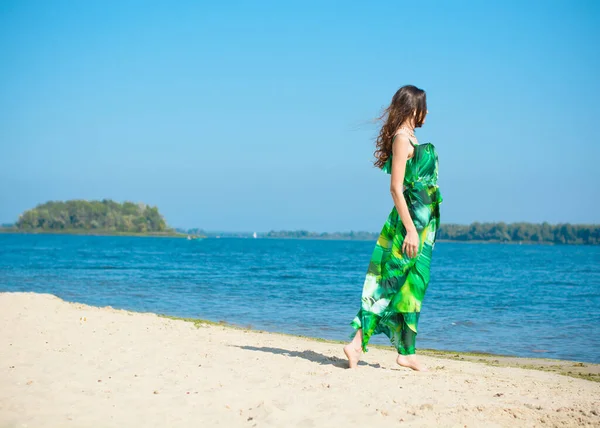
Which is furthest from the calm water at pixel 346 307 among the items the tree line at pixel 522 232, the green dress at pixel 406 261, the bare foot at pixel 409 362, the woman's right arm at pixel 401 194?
the tree line at pixel 522 232

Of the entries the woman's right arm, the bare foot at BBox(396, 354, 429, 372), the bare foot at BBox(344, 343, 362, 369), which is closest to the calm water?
the bare foot at BBox(396, 354, 429, 372)

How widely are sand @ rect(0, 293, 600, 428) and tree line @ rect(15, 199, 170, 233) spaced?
539 feet

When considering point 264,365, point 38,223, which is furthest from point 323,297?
point 38,223

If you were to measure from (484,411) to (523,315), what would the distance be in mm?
13746

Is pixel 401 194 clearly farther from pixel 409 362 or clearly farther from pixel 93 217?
pixel 93 217

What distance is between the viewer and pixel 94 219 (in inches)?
6501

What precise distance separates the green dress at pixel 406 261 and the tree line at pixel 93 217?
165764 millimetres

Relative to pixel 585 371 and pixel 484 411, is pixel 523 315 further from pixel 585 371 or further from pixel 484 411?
pixel 484 411

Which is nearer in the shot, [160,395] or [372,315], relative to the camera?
[160,395]

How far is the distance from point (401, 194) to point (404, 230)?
13.7 inches

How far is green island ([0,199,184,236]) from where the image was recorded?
16512 centimetres

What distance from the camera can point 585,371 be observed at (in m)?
8.82

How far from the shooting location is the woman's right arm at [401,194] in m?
5.61

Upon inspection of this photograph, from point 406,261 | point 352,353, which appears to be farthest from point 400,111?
point 352,353
